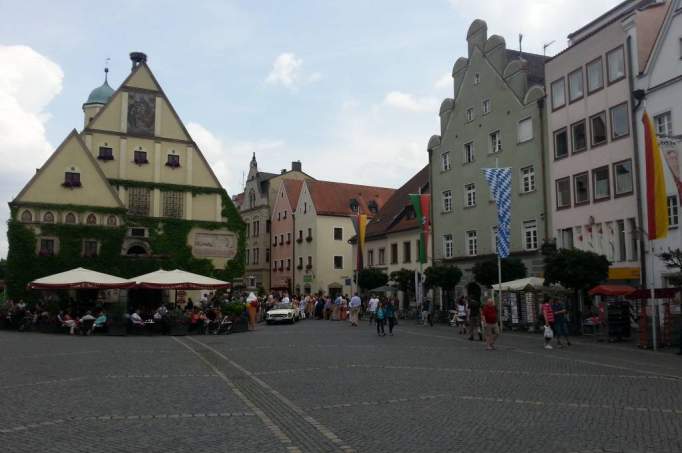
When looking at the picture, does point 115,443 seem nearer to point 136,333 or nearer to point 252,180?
point 136,333

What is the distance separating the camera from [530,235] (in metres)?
37.9

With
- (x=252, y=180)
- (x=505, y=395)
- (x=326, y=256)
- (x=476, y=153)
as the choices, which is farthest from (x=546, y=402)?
(x=252, y=180)

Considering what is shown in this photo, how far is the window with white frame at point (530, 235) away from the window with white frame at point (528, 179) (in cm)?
186

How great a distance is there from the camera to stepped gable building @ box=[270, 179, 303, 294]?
71312 millimetres

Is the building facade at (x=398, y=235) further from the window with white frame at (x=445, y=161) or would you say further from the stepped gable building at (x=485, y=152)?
the window with white frame at (x=445, y=161)

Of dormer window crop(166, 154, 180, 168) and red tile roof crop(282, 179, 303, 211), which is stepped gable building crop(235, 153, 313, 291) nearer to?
red tile roof crop(282, 179, 303, 211)

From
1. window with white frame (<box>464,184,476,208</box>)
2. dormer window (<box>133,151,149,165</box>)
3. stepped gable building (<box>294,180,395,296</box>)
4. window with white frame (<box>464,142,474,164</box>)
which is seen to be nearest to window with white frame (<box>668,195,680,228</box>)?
window with white frame (<box>464,184,476,208</box>)

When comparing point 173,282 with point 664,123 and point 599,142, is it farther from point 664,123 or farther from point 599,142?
point 664,123

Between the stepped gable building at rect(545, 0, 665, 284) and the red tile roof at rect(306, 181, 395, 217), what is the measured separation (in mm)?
34422

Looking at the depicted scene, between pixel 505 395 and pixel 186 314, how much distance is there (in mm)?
21752

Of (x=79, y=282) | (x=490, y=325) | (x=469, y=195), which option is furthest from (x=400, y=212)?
(x=490, y=325)

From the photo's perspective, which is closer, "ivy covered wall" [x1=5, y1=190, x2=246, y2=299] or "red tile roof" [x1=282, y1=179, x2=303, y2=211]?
"ivy covered wall" [x1=5, y1=190, x2=246, y2=299]

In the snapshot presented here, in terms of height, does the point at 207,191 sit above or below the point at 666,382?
above

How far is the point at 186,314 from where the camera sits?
3109 cm
